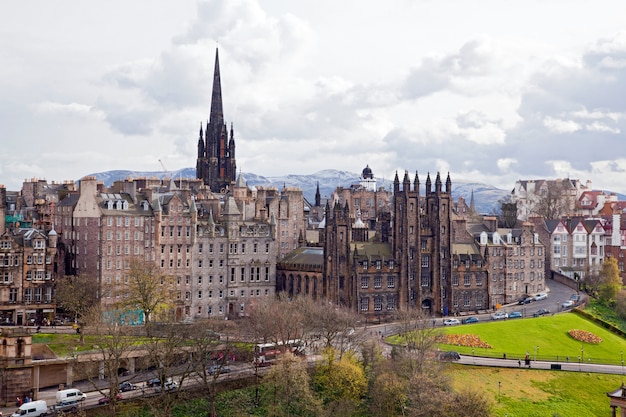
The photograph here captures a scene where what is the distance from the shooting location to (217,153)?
157000 millimetres

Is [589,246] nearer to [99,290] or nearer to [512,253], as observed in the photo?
[512,253]

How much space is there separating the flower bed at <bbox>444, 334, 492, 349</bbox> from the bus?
19.3 m

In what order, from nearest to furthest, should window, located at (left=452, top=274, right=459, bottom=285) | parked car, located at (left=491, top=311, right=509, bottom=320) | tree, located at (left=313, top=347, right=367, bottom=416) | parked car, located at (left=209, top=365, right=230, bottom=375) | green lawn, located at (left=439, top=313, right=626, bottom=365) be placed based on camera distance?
1. tree, located at (left=313, top=347, right=367, bottom=416)
2. parked car, located at (left=209, top=365, right=230, bottom=375)
3. green lawn, located at (left=439, top=313, right=626, bottom=365)
4. parked car, located at (left=491, top=311, right=509, bottom=320)
5. window, located at (left=452, top=274, right=459, bottom=285)

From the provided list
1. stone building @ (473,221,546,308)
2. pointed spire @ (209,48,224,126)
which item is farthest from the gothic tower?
stone building @ (473,221,546,308)

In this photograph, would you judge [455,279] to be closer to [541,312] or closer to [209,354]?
[541,312]

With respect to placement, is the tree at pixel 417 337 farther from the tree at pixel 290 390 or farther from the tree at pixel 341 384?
the tree at pixel 290 390

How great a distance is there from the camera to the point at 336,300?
10794 cm

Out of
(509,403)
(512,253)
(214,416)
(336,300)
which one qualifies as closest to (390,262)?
(336,300)

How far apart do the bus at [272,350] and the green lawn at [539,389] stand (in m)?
15.2

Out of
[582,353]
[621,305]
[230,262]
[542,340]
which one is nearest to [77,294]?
[230,262]

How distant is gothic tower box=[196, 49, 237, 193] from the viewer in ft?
514

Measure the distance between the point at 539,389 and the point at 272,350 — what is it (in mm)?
26827

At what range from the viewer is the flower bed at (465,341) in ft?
313

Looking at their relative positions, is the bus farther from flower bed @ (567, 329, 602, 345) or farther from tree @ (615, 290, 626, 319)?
tree @ (615, 290, 626, 319)
